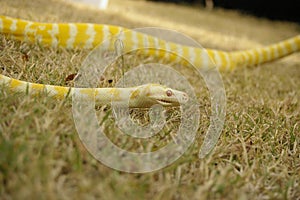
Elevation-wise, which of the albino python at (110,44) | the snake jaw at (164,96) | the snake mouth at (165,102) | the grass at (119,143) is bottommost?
the grass at (119,143)

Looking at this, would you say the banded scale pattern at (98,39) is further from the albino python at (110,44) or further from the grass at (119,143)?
the grass at (119,143)

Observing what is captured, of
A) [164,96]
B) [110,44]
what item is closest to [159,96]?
[164,96]

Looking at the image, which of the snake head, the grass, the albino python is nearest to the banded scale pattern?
the albino python

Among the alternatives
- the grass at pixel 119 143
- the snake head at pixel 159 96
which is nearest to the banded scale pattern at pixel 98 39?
the grass at pixel 119 143

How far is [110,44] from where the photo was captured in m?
3.00

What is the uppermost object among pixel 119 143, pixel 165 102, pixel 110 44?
pixel 110 44

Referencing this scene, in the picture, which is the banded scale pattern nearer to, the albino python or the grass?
the albino python

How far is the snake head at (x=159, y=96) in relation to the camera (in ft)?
5.79

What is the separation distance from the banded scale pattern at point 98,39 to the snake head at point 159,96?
4.32 ft

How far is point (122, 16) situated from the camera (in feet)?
18.6

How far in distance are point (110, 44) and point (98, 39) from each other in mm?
145

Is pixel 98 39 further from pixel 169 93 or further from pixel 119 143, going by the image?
pixel 119 143

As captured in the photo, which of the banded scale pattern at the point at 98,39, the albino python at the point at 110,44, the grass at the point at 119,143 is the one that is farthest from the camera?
the banded scale pattern at the point at 98,39

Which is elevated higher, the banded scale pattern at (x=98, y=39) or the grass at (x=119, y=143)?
the banded scale pattern at (x=98, y=39)
